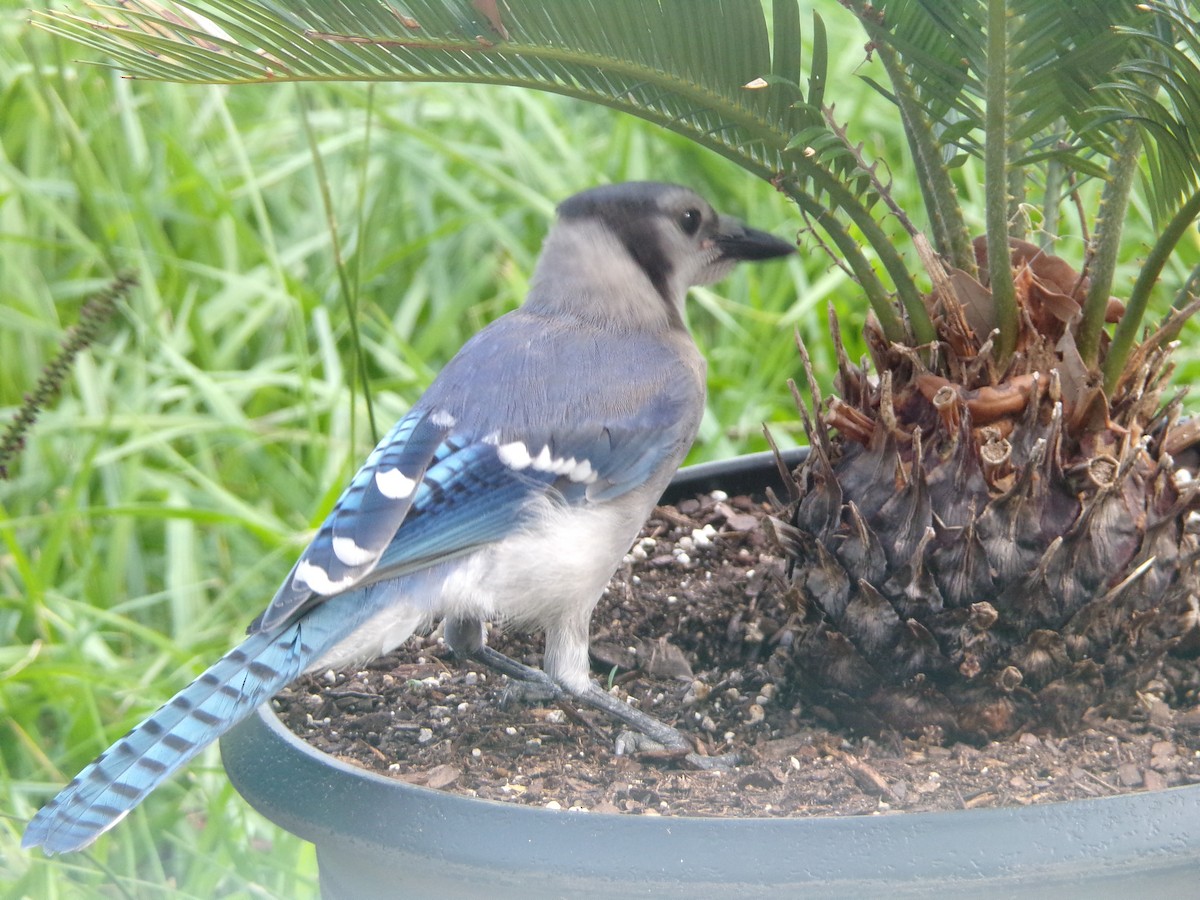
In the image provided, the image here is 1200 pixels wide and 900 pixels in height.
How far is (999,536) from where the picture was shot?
1.33 meters

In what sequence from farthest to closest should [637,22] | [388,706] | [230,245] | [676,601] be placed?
[230,245], [676,601], [388,706], [637,22]

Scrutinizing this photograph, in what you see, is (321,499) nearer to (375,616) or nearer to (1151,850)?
(375,616)

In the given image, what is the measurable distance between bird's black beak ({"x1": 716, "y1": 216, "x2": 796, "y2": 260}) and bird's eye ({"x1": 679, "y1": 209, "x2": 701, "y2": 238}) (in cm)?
4

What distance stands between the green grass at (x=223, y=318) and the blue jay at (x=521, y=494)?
0.84 metres

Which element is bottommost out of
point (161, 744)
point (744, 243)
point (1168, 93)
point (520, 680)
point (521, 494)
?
point (520, 680)

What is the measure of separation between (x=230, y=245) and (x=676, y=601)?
195cm

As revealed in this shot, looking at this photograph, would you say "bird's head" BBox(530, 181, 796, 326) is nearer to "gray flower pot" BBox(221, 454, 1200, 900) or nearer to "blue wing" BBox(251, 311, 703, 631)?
"blue wing" BBox(251, 311, 703, 631)

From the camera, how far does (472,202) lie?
341 centimetres

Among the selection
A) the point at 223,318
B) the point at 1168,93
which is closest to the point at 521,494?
the point at 1168,93

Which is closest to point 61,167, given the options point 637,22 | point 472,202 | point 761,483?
point 472,202

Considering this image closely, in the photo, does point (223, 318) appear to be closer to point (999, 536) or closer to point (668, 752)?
point (668, 752)

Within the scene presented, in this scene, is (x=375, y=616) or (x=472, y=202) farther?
(x=472, y=202)

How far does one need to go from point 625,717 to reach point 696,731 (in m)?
0.08

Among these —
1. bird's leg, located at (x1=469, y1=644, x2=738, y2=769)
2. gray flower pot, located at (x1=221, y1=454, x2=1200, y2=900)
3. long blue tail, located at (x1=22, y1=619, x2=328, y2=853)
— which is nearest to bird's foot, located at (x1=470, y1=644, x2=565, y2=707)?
bird's leg, located at (x1=469, y1=644, x2=738, y2=769)
